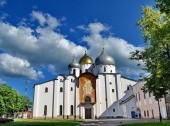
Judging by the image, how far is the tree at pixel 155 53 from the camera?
22375mm

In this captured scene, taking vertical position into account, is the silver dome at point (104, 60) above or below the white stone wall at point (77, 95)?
above

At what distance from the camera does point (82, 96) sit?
6762 cm

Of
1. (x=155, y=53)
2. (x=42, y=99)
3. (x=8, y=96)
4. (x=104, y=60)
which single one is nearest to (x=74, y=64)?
(x=104, y=60)

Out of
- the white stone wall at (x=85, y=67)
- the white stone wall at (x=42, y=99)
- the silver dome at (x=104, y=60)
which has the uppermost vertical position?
the silver dome at (x=104, y=60)

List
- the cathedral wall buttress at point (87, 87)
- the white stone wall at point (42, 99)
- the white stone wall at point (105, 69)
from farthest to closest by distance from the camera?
1. the white stone wall at point (105, 69)
2. the cathedral wall buttress at point (87, 87)
3. the white stone wall at point (42, 99)

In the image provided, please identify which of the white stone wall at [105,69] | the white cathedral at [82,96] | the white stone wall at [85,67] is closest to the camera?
the white cathedral at [82,96]

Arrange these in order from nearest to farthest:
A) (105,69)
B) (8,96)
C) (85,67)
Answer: (8,96) < (105,69) < (85,67)

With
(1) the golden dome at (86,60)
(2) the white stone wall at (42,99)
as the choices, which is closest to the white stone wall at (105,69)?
(1) the golden dome at (86,60)

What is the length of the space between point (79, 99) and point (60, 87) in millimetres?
6702

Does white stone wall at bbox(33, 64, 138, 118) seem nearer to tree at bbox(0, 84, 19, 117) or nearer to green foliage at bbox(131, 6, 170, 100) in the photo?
tree at bbox(0, 84, 19, 117)

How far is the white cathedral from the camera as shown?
65.9 metres

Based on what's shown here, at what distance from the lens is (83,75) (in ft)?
228

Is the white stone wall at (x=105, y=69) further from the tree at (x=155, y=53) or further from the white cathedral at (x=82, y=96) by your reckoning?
the tree at (x=155, y=53)

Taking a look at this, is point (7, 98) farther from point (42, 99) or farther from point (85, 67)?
point (85, 67)
